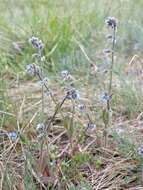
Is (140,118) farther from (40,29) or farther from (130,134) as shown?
(40,29)

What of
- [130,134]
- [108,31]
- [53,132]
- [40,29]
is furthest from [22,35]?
[130,134]

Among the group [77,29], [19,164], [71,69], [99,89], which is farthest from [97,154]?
[77,29]

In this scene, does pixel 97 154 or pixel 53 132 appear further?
pixel 53 132

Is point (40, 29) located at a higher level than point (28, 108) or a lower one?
higher

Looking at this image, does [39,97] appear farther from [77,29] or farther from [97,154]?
[77,29]

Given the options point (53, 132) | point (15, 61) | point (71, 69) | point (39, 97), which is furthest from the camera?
point (15, 61)

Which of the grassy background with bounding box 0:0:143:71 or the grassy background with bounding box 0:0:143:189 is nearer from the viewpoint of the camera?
the grassy background with bounding box 0:0:143:189

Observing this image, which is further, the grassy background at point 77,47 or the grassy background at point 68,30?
the grassy background at point 68,30

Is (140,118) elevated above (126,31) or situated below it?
below

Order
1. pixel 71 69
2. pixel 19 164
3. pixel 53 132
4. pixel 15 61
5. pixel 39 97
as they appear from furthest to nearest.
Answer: pixel 15 61, pixel 71 69, pixel 39 97, pixel 53 132, pixel 19 164
